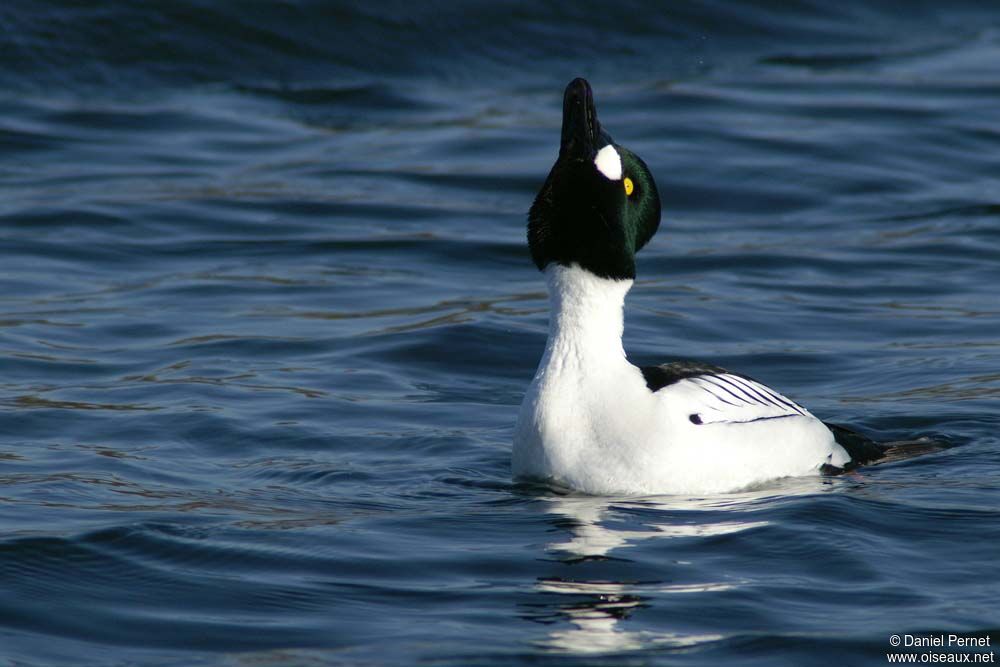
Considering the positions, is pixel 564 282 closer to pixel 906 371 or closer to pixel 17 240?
pixel 906 371

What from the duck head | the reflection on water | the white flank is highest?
the duck head

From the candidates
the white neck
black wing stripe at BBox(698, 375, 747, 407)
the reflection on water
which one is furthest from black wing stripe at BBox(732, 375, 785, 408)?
the white neck

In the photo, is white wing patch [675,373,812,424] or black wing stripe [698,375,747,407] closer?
white wing patch [675,373,812,424]

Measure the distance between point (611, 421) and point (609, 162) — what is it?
111 cm

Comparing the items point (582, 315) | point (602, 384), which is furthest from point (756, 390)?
point (582, 315)

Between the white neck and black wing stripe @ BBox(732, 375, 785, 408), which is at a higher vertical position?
the white neck

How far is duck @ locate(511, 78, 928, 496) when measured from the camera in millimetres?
7203

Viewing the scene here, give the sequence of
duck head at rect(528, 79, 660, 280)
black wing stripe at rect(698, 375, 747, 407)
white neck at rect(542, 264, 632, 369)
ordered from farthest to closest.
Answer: black wing stripe at rect(698, 375, 747, 407)
white neck at rect(542, 264, 632, 369)
duck head at rect(528, 79, 660, 280)

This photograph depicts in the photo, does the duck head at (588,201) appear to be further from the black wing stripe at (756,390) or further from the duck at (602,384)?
the black wing stripe at (756,390)

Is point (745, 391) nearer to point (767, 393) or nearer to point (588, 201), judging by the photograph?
point (767, 393)

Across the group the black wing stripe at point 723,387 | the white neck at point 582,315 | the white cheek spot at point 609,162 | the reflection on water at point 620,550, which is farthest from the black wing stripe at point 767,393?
the white cheek spot at point 609,162

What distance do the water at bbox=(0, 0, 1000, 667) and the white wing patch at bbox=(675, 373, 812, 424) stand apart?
353mm

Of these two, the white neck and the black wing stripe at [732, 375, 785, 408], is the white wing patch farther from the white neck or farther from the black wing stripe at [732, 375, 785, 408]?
the white neck

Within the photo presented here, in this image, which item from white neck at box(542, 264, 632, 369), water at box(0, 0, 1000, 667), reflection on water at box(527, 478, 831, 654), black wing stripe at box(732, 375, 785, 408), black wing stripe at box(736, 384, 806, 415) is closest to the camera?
reflection on water at box(527, 478, 831, 654)
